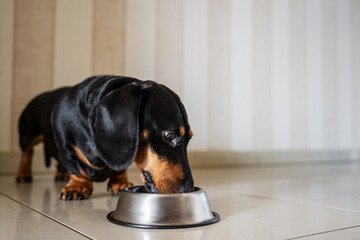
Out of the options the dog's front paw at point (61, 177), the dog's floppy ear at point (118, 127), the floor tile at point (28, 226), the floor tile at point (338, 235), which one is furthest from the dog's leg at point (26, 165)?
the floor tile at point (338, 235)

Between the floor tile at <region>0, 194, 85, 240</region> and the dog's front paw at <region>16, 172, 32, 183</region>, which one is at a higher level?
the floor tile at <region>0, 194, 85, 240</region>

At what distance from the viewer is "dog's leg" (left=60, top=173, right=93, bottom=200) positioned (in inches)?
60.1

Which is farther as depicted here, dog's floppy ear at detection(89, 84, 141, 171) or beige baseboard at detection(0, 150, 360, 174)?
beige baseboard at detection(0, 150, 360, 174)

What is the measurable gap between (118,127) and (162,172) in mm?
179

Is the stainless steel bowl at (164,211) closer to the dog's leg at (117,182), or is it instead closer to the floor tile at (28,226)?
the floor tile at (28,226)

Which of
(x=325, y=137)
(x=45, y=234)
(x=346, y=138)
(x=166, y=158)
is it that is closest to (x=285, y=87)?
(x=325, y=137)

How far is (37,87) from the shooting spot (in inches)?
103

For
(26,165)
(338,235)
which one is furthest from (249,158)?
(338,235)

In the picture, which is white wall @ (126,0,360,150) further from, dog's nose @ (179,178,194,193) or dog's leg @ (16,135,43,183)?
dog's nose @ (179,178,194,193)

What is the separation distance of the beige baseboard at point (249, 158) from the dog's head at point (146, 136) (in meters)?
1.60

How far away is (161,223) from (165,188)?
13 centimetres

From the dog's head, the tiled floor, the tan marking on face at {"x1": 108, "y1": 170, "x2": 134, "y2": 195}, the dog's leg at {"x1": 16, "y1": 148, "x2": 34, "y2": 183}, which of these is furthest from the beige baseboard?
the dog's head

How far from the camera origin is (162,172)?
1144 mm

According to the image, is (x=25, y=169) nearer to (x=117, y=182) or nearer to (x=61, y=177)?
(x=61, y=177)
